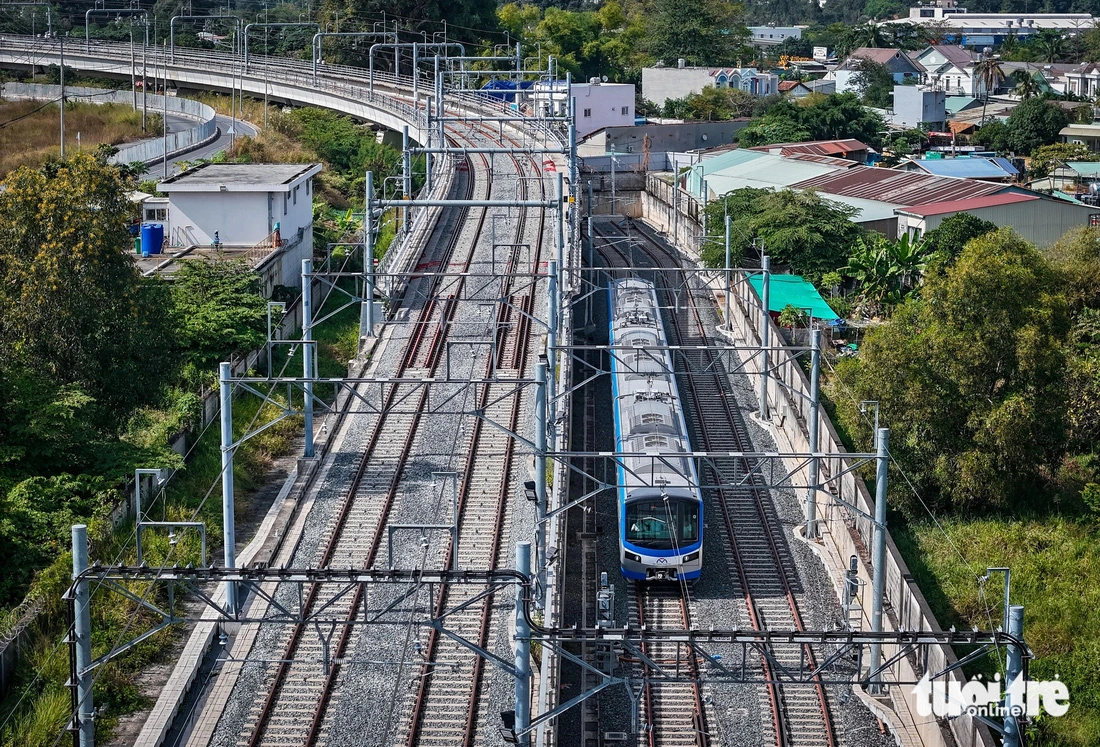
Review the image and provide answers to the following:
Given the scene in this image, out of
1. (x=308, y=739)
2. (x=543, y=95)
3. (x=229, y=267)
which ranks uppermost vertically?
(x=543, y=95)

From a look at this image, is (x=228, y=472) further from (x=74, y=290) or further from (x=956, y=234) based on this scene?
(x=956, y=234)

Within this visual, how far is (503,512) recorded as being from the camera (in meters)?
23.6

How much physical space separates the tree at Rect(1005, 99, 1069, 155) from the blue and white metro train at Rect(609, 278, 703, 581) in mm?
48798

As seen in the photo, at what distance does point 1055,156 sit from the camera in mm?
63688

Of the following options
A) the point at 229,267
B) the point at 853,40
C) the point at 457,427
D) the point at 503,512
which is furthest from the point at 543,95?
the point at 853,40

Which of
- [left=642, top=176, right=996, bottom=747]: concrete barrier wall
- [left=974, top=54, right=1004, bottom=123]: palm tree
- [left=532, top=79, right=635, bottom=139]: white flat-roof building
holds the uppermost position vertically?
[left=974, top=54, right=1004, bottom=123]: palm tree

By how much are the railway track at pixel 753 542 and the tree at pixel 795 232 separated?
4098mm

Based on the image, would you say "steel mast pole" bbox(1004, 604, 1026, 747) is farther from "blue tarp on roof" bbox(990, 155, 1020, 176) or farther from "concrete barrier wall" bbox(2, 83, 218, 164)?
"blue tarp on roof" bbox(990, 155, 1020, 176)

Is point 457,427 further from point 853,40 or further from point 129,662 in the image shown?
point 853,40

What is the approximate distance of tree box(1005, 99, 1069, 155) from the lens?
69.9 metres

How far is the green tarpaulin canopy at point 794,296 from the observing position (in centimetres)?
3650

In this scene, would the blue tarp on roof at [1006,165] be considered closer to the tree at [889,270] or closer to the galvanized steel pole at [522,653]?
the tree at [889,270]

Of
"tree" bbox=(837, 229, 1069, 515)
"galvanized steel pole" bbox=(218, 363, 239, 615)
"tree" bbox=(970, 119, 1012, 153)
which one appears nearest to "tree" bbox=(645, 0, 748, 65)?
"tree" bbox=(970, 119, 1012, 153)

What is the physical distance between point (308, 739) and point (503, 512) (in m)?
7.26
